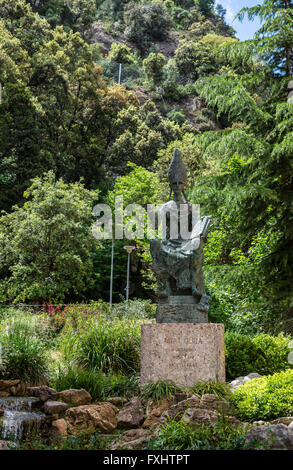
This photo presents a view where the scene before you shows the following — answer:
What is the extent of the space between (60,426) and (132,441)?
1279 millimetres

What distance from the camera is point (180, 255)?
21.2ft

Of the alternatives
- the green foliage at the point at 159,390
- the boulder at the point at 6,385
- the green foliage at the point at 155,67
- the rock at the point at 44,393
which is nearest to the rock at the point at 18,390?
the boulder at the point at 6,385

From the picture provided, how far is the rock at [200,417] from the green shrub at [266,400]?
2.07ft

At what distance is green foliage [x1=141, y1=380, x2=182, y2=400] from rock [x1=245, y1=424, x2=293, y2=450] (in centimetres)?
196

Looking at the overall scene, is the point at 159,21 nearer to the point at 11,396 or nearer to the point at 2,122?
the point at 2,122

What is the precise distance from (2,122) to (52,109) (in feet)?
14.1

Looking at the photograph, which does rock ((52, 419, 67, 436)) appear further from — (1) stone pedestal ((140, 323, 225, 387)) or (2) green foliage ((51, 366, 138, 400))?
(1) stone pedestal ((140, 323, 225, 387))

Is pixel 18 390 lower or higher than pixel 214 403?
lower

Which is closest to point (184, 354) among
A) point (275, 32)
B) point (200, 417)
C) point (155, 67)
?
point (200, 417)

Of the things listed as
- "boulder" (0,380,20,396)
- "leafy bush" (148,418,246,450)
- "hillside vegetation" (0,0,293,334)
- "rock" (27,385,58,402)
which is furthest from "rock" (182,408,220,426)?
"hillside vegetation" (0,0,293,334)

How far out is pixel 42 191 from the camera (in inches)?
724

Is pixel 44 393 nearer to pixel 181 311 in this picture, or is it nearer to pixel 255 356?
pixel 181 311

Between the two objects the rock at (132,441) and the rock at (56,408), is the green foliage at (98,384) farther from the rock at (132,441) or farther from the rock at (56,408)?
the rock at (132,441)

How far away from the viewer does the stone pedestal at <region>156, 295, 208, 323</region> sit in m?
6.25
